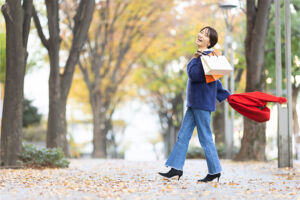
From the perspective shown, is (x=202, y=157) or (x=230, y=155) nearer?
(x=230, y=155)

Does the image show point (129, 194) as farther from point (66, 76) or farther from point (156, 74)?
point (156, 74)

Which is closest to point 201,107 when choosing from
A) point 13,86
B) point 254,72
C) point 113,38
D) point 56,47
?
point 13,86

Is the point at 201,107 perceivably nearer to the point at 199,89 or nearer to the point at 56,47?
the point at 199,89

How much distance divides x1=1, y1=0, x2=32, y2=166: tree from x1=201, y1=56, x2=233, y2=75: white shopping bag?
5.17m

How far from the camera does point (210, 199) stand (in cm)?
556

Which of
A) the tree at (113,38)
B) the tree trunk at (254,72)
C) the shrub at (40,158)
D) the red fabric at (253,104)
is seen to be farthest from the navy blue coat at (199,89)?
the tree at (113,38)

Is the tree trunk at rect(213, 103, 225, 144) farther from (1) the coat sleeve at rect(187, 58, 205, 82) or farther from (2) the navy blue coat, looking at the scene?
(1) the coat sleeve at rect(187, 58, 205, 82)

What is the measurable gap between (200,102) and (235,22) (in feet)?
54.5

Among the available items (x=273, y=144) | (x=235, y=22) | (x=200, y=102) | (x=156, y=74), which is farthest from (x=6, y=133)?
(x=273, y=144)

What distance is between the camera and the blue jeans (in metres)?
7.10

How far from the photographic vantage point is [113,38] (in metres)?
22.6

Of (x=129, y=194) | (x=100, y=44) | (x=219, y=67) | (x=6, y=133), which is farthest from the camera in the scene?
(x=100, y=44)

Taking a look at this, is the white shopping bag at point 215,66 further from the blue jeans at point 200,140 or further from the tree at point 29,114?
the tree at point 29,114

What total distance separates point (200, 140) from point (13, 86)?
5048mm
